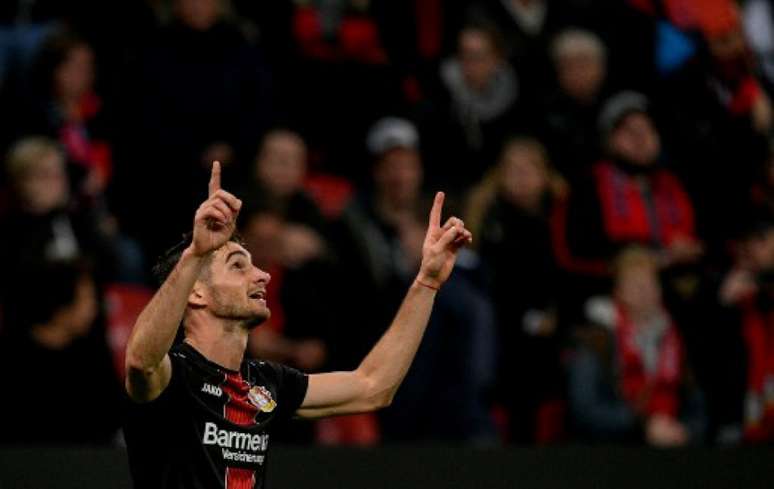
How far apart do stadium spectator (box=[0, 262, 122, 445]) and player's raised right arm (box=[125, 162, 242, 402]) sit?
2777mm

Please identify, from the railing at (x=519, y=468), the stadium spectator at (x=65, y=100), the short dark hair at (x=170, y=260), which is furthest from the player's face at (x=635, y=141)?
the short dark hair at (x=170, y=260)

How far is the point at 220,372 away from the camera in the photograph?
4652mm

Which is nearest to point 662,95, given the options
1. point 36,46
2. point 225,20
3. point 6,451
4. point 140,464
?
point 225,20

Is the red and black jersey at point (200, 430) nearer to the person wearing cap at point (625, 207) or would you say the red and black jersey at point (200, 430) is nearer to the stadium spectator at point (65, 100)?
the stadium spectator at point (65, 100)

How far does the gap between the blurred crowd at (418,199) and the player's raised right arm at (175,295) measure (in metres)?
2.82

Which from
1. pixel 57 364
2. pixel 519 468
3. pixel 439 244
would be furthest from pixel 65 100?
pixel 439 244

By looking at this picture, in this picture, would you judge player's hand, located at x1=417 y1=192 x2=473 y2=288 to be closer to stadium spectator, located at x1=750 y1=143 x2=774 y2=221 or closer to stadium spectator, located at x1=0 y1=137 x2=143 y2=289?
stadium spectator, located at x1=0 y1=137 x2=143 y2=289

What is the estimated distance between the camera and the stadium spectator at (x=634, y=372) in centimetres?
801

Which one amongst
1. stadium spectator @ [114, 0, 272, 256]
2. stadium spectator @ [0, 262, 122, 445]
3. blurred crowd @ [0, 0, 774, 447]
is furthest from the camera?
stadium spectator @ [114, 0, 272, 256]

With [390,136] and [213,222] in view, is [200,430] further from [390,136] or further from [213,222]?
[390,136]

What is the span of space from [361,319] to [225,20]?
1730 mm

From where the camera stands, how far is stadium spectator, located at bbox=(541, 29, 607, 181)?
9.29 meters

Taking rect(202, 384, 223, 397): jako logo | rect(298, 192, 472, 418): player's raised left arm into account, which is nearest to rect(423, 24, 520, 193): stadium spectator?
rect(298, 192, 472, 418): player's raised left arm

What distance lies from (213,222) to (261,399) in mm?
837
